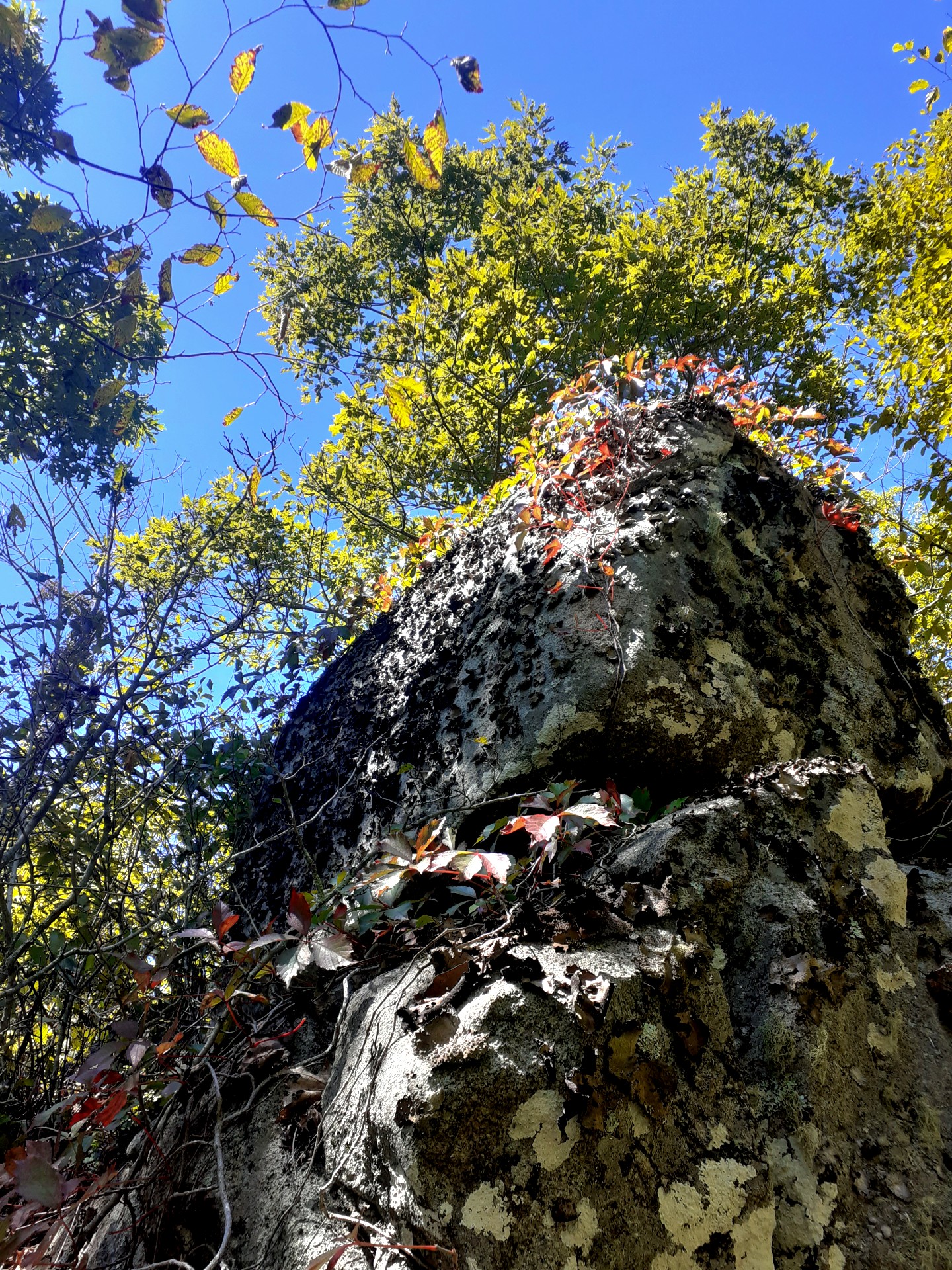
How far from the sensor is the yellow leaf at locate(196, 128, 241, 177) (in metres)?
1.33

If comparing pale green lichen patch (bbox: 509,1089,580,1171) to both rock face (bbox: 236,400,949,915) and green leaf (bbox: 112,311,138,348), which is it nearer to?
rock face (bbox: 236,400,949,915)

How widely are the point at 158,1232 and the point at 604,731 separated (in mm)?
1542

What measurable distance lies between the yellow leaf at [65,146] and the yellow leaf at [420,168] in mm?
651

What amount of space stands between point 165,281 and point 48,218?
247 mm

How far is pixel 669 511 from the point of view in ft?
7.43

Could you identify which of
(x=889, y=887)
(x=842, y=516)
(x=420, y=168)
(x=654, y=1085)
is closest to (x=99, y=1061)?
(x=654, y=1085)

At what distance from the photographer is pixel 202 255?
162 cm

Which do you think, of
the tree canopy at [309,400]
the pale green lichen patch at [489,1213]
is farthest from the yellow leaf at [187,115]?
the pale green lichen patch at [489,1213]

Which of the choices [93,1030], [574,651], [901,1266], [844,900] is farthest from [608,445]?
[93,1030]

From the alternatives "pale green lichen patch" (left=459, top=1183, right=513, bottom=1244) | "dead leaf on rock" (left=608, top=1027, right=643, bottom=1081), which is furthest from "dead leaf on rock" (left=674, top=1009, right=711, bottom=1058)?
"pale green lichen patch" (left=459, top=1183, right=513, bottom=1244)

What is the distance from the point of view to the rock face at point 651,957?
1083 mm

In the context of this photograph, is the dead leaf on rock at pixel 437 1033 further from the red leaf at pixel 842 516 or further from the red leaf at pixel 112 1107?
the red leaf at pixel 842 516

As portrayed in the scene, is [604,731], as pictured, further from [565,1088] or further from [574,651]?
Result: [565,1088]

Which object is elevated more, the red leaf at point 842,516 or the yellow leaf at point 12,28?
the yellow leaf at point 12,28
